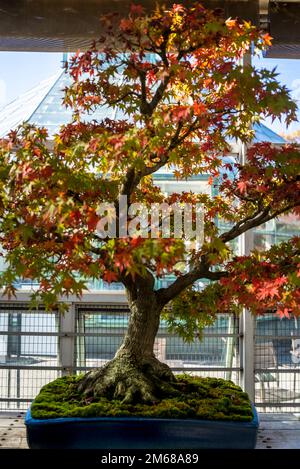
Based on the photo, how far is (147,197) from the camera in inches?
122

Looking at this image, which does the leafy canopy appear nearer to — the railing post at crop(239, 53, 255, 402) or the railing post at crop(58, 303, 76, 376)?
the railing post at crop(239, 53, 255, 402)

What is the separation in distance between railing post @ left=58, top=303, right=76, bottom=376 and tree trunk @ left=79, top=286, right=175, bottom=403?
36.1 inches

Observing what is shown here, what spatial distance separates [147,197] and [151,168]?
49cm

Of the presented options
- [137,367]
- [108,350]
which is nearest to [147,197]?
[137,367]

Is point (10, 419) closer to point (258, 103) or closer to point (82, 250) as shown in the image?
point (82, 250)

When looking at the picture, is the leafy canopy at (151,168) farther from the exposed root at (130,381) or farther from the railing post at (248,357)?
the railing post at (248,357)

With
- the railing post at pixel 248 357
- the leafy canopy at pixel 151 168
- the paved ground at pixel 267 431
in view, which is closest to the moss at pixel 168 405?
the paved ground at pixel 267 431

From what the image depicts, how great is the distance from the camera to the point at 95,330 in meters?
3.82

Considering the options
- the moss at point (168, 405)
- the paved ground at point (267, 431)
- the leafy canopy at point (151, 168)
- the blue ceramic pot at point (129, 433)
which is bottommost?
the paved ground at point (267, 431)

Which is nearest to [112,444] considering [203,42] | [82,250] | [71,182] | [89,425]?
[89,425]

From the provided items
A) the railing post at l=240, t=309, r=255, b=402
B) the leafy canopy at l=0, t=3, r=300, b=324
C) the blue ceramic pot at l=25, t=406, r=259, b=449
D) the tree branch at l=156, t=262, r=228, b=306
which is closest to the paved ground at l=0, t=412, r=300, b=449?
the railing post at l=240, t=309, r=255, b=402

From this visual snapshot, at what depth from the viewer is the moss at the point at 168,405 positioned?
2445 millimetres

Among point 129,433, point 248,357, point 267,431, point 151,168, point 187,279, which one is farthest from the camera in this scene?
point 248,357

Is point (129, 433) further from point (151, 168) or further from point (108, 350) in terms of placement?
point (108, 350)
